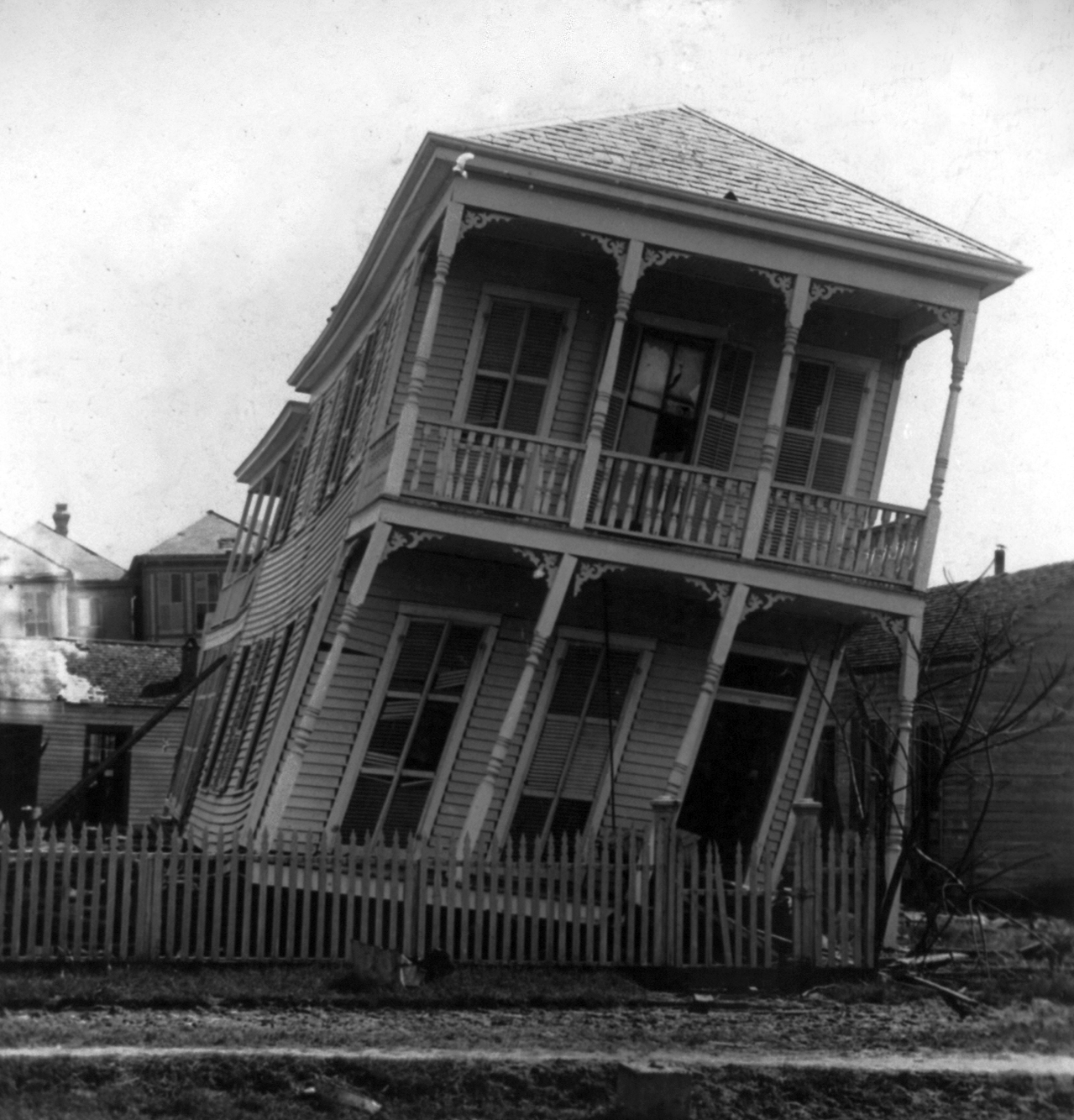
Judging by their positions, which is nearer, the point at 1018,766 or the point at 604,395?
the point at 604,395

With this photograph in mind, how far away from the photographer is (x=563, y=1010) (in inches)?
440

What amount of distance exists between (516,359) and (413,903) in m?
6.17

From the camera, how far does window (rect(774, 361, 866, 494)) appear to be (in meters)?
16.8

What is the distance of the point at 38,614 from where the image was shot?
194 ft

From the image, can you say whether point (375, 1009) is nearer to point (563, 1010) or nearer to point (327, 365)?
point (563, 1010)

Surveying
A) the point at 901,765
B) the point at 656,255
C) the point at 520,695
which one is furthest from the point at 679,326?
the point at 901,765

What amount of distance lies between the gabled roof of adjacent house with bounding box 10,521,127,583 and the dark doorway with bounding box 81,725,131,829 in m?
25.0

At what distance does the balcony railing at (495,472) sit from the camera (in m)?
14.5

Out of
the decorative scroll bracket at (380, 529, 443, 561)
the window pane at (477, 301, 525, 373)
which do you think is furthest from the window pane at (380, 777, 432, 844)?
the window pane at (477, 301, 525, 373)

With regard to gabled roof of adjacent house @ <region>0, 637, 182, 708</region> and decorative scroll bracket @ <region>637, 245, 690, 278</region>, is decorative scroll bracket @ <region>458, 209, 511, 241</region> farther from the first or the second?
gabled roof of adjacent house @ <region>0, 637, 182, 708</region>

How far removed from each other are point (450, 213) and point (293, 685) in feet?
18.0

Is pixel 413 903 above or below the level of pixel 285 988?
above

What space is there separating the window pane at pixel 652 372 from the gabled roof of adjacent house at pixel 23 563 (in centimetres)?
4297

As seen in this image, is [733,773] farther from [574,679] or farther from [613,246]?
[613,246]
